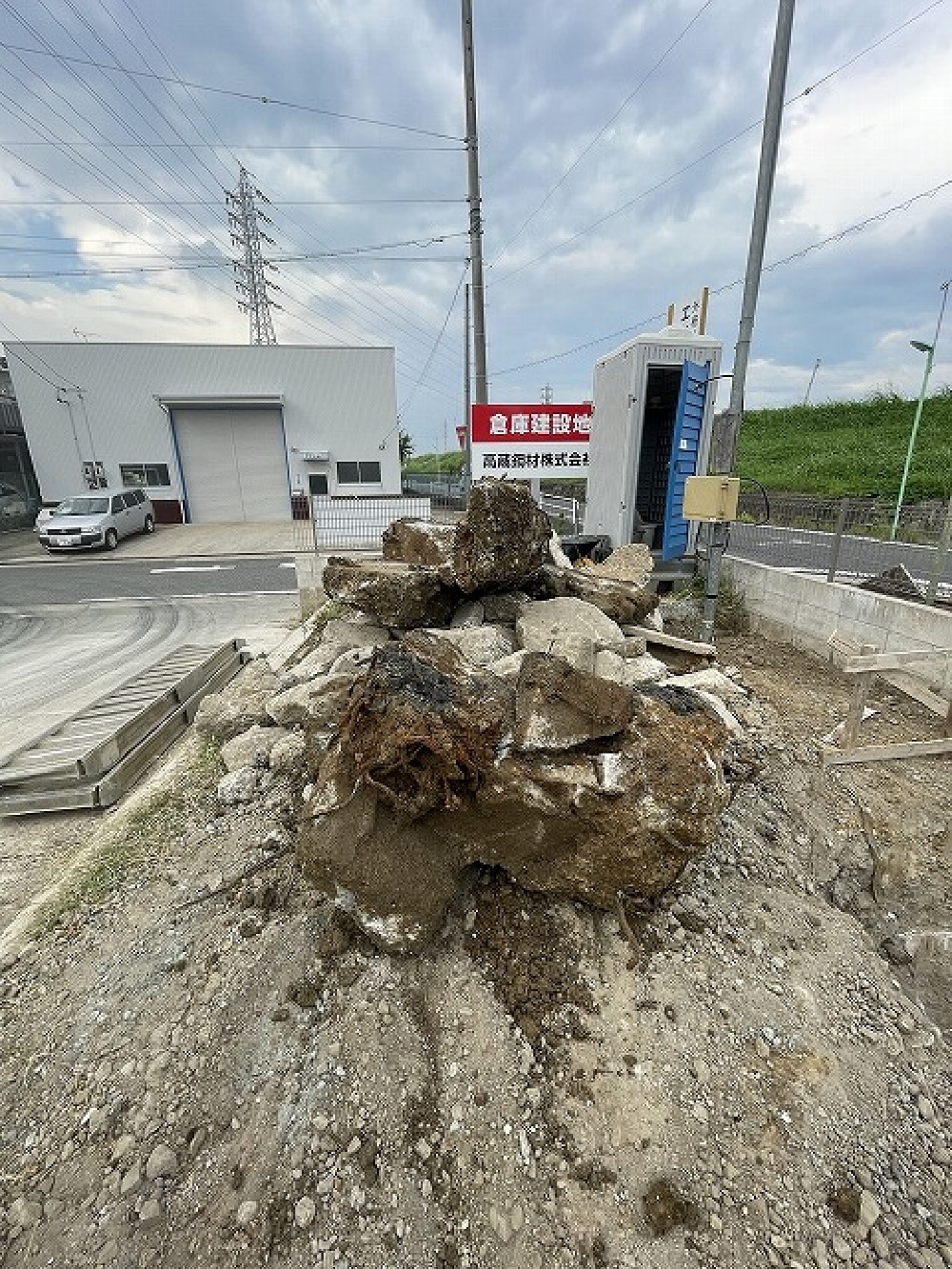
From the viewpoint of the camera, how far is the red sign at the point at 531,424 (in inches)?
420

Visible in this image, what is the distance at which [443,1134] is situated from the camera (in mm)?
2150

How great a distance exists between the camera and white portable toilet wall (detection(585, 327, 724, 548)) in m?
6.98

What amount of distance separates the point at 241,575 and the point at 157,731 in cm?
914

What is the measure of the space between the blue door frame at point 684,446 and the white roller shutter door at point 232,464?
17.6 metres

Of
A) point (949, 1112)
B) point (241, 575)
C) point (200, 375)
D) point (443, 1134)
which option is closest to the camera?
point (443, 1134)

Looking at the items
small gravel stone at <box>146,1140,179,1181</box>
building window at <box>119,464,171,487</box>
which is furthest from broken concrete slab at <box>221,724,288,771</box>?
building window at <box>119,464,171,487</box>

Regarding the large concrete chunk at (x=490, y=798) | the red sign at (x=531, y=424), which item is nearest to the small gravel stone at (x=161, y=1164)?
the large concrete chunk at (x=490, y=798)

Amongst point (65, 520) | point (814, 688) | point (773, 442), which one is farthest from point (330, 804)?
point (773, 442)

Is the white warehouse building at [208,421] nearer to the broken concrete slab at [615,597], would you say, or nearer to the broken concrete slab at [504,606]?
the broken concrete slab at [615,597]

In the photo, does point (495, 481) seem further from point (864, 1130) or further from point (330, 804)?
point (864, 1130)

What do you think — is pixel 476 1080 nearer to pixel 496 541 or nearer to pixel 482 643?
pixel 482 643

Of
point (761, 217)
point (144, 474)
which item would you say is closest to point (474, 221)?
point (761, 217)

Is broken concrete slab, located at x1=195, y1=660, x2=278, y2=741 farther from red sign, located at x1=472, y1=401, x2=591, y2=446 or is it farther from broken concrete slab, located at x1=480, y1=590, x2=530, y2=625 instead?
red sign, located at x1=472, y1=401, x2=591, y2=446

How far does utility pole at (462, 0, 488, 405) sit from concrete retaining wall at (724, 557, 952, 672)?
6.54 metres
